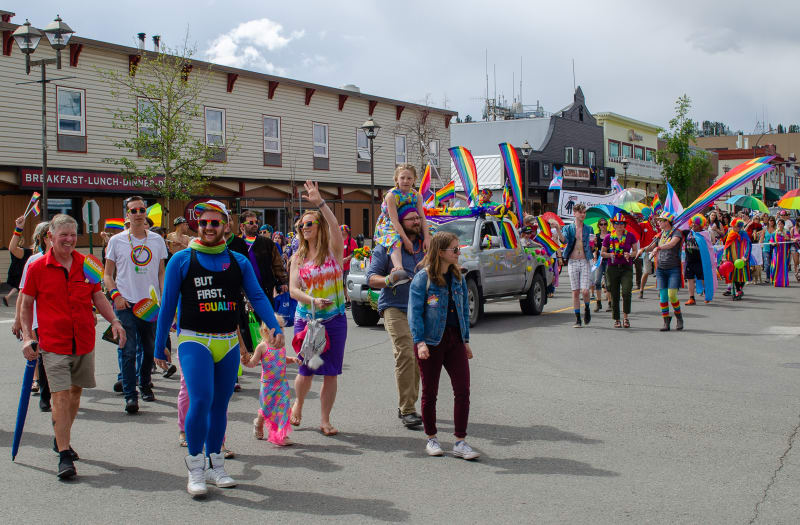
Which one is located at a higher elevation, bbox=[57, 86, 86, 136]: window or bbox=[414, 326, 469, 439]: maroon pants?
bbox=[57, 86, 86, 136]: window

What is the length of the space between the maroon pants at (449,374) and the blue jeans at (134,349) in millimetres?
2902

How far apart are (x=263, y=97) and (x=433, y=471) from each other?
83.4 feet

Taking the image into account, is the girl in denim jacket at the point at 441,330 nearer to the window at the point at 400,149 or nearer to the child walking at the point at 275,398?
the child walking at the point at 275,398

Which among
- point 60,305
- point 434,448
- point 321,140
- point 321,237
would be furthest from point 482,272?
point 321,140

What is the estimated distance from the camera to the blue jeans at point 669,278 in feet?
39.5

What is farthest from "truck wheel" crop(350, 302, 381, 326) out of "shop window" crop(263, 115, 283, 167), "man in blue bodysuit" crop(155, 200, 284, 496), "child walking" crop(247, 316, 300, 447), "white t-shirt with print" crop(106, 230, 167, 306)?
"shop window" crop(263, 115, 283, 167)

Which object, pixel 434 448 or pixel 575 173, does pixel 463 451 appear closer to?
pixel 434 448

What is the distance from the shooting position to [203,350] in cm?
474

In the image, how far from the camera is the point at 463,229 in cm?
1347

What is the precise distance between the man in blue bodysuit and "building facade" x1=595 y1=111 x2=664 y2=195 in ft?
173

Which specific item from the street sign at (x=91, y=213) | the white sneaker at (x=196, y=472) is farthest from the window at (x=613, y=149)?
the white sneaker at (x=196, y=472)

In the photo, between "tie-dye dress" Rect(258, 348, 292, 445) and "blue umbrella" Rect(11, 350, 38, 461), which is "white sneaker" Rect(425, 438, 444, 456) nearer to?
"tie-dye dress" Rect(258, 348, 292, 445)

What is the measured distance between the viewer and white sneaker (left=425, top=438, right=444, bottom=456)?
5586mm

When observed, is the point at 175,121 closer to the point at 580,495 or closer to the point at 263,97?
the point at 263,97
